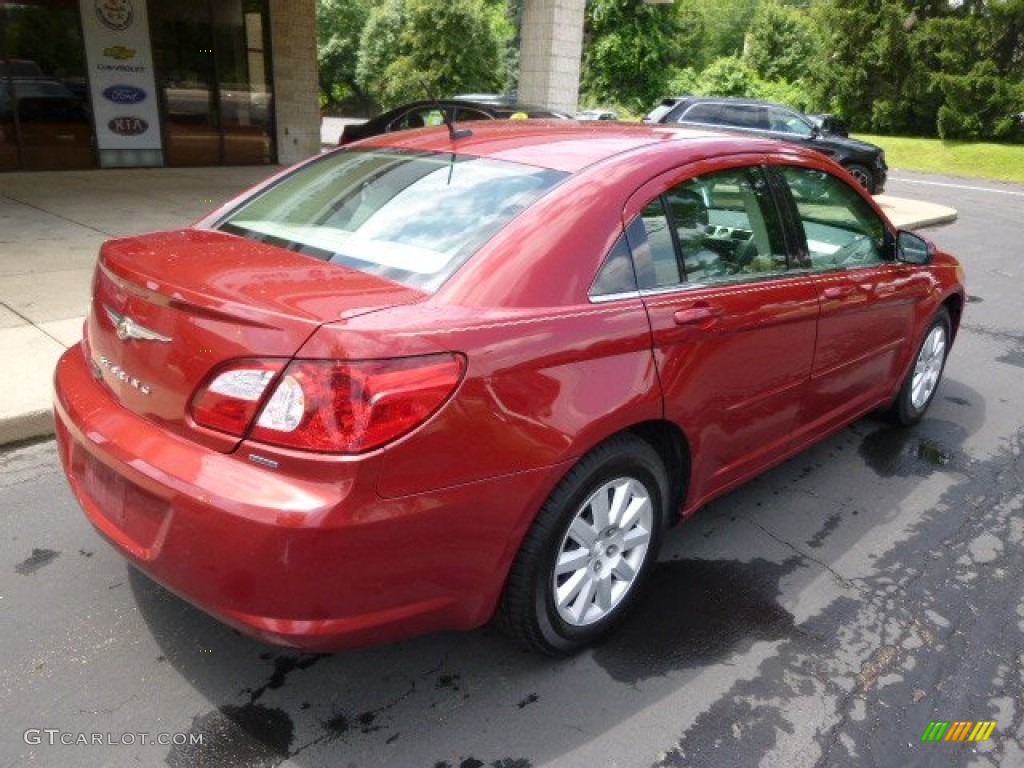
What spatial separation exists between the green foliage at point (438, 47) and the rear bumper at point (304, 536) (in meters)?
40.2

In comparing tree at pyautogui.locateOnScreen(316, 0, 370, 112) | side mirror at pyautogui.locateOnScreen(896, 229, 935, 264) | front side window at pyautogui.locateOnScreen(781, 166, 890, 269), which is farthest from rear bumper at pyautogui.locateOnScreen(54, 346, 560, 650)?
tree at pyautogui.locateOnScreen(316, 0, 370, 112)

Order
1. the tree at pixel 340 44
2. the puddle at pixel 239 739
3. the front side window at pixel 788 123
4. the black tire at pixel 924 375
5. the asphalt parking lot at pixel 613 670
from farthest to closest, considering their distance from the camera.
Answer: the tree at pixel 340 44 < the front side window at pixel 788 123 < the black tire at pixel 924 375 < the asphalt parking lot at pixel 613 670 < the puddle at pixel 239 739

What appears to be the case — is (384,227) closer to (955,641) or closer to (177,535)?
(177,535)

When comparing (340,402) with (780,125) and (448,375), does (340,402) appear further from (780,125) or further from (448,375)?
(780,125)

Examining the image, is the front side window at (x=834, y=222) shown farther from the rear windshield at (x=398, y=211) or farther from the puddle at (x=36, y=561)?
the puddle at (x=36, y=561)

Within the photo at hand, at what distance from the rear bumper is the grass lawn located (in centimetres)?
2683

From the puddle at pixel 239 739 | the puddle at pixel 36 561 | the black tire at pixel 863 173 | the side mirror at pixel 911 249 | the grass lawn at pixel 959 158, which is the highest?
the side mirror at pixel 911 249

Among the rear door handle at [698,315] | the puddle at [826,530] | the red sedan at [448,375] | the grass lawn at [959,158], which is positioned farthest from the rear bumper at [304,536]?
the grass lawn at [959,158]

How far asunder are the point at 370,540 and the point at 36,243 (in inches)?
283

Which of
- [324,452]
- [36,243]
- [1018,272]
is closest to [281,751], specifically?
[324,452]

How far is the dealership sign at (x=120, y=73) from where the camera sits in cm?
1246

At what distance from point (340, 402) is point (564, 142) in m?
1.51

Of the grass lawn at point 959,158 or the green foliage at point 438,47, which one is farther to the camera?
the green foliage at point 438,47

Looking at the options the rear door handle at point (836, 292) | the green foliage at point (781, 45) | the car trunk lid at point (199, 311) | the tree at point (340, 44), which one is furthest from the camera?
the tree at point (340, 44)
